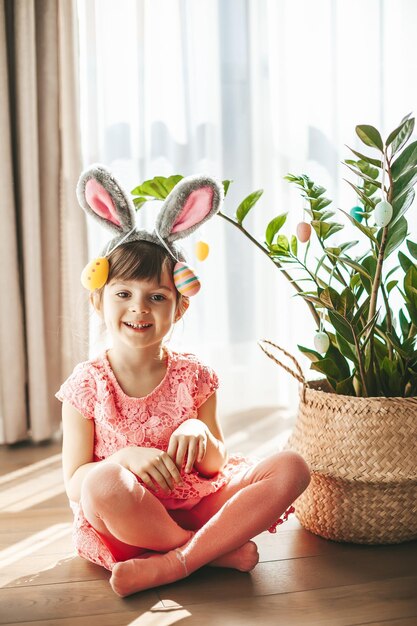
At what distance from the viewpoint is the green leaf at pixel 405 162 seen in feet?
4.57

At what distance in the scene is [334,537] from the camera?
1.55m

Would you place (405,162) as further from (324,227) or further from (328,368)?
(328,368)

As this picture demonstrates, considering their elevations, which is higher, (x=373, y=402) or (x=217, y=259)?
(x=217, y=259)

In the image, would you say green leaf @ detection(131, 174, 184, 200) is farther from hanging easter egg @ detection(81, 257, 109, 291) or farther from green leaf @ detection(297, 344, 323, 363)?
green leaf @ detection(297, 344, 323, 363)

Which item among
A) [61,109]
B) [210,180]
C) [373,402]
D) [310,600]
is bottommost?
[310,600]

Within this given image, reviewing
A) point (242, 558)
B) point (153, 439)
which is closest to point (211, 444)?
point (153, 439)

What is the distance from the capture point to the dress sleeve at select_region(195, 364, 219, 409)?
1557mm

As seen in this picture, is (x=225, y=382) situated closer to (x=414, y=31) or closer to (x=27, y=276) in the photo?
(x=27, y=276)

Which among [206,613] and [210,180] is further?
[210,180]

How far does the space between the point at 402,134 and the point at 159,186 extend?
489 millimetres

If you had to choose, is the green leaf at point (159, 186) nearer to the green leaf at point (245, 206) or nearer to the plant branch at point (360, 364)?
the green leaf at point (245, 206)

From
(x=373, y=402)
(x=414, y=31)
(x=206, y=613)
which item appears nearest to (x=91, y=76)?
(x=414, y=31)

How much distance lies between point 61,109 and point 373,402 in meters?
1.22

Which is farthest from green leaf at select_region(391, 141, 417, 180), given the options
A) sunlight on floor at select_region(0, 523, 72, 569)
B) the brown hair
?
sunlight on floor at select_region(0, 523, 72, 569)
